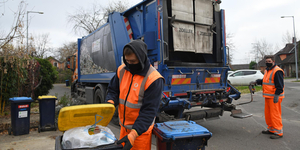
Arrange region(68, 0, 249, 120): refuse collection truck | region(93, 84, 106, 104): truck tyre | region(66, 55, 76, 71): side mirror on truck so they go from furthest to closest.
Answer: region(66, 55, 76, 71): side mirror on truck < region(93, 84, 106, 104): truck tyre < region(68, 0, 249, 120): refuse collection truck

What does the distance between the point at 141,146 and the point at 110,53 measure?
3.80m

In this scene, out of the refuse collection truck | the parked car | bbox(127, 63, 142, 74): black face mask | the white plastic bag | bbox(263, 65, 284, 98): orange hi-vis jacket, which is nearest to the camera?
the white plastic bag

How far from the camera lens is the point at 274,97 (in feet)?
13.9

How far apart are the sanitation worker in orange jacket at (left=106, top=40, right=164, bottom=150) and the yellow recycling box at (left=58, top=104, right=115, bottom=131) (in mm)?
194

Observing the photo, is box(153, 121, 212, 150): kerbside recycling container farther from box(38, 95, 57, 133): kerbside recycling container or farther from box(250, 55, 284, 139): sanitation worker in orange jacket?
box(38, 95, 57, 133): kerbside recycling container

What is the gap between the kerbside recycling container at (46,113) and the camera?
185 inches

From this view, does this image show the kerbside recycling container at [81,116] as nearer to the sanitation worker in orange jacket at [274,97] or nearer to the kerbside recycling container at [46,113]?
the kerbside recycling container at [46,113]

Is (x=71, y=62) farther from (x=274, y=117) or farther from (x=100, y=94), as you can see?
(x=274, y=117)

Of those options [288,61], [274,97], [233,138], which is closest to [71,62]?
[233,138]

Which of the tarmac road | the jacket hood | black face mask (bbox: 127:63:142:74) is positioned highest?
the jacket hood

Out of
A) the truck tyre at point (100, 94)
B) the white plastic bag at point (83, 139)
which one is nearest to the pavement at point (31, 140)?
the truck tyre at point (100, 94)

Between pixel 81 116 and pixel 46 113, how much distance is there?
3.54m

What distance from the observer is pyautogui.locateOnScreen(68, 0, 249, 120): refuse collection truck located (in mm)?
4023

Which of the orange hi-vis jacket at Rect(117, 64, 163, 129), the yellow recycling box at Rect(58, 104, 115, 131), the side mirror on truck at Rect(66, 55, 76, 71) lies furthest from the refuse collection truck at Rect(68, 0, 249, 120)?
the side mirror on truck at Rect(66, 55, 76, 71)
